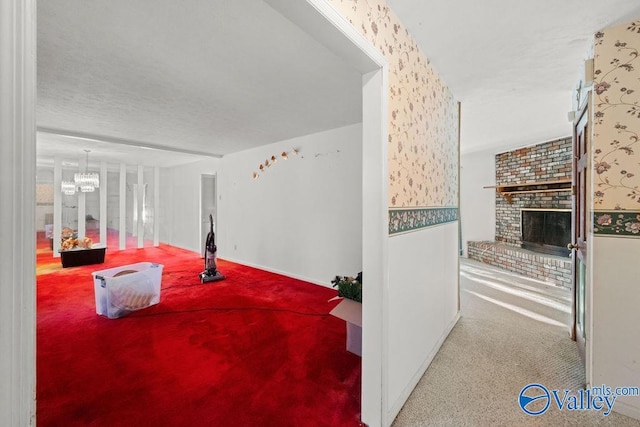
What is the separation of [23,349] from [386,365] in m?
1.44

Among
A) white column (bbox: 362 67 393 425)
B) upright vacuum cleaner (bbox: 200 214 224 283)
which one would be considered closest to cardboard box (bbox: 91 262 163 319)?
upright vacuum cleaner (bbox: 200 214 224 283)

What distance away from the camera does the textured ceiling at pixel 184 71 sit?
4.99 ft

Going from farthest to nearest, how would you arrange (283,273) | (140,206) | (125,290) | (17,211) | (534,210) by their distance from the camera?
(140,206) → (534,210) → (283,273) → (125,290) → (17,211)

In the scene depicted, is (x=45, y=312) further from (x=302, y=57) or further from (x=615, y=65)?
(x=615, y=65)

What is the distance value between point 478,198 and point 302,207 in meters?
3.97

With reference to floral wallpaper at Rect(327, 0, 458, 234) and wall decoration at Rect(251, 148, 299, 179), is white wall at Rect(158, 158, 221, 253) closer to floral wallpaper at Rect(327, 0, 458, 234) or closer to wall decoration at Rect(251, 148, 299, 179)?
wall decoration at Rect(251, 148, 299, 179)

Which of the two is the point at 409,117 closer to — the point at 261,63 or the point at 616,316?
the point at 261,63

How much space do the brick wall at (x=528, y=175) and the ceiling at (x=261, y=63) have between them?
977mm

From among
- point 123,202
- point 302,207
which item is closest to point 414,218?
point 302,207

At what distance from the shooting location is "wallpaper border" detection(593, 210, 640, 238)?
155 centimetres

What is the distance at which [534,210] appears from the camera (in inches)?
187

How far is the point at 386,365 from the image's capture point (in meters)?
1.43

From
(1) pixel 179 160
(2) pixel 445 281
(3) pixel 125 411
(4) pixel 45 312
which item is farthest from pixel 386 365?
(1) pixel 179 160

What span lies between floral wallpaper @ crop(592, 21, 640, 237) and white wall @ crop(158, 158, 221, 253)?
5730 millimetres
